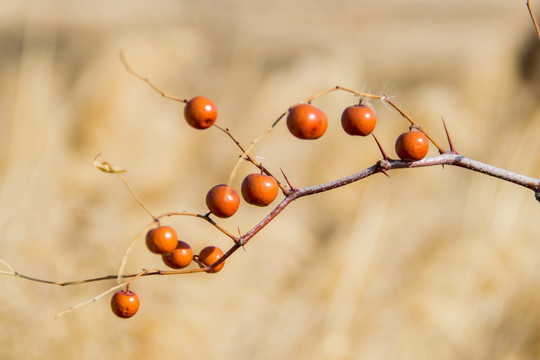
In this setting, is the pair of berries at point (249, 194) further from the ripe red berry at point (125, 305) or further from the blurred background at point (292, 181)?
the blurred background at point (292, 181)

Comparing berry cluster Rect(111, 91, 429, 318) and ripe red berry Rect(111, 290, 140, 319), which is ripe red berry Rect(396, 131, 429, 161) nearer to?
berry cluster Rect(111, 91, 429, 318)

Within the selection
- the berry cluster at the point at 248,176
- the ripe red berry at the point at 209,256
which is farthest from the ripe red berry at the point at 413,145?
the ripe red berry at the point at 209,256

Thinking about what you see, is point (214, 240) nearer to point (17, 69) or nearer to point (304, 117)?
point (17, 69)

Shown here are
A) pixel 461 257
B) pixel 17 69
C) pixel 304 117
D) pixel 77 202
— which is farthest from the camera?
pixel 17 69

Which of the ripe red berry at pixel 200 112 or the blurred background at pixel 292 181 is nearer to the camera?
the ripe red berry at pixel 200 112

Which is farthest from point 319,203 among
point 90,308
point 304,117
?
point 304,117
